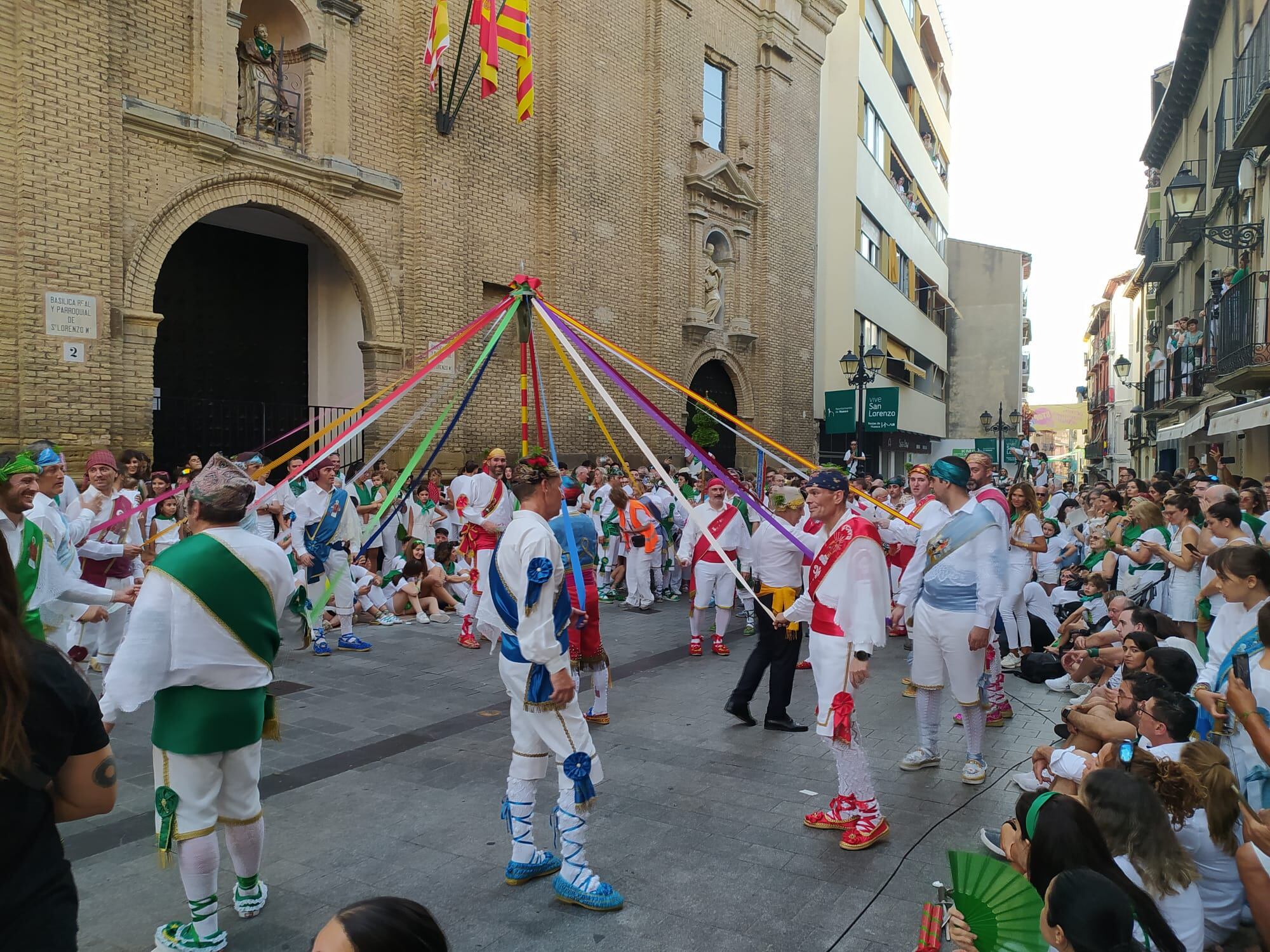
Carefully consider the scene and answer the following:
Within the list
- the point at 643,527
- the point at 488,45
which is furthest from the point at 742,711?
the point at 488,45

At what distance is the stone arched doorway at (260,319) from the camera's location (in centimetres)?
1427

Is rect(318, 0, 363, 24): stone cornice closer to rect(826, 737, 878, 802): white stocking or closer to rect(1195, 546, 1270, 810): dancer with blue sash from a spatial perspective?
rect(826, 737, 878, 802): white stocking

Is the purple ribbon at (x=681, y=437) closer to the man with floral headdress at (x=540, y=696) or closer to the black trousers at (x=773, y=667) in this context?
the black trousers at (x=773, y=667)

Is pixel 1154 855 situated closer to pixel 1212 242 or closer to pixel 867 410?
pixel 1212 242

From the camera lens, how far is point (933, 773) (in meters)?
6.41

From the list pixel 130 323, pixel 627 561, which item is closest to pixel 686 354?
pixel 627 561

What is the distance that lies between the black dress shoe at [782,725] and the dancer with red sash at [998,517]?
1.24m

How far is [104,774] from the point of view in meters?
2.45

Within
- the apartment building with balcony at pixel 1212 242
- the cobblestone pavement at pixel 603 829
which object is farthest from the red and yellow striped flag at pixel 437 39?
the apartment building with balcony at pixel 1212 242

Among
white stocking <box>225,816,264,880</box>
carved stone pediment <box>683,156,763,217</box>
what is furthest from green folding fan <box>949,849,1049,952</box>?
carved stone pediment <box>683,156,763,217</box>

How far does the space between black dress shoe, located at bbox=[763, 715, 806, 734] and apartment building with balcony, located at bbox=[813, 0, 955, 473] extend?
66.5 feet

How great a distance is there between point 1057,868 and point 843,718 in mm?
2516

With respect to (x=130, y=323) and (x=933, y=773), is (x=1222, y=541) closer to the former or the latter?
(x=933, y=773)

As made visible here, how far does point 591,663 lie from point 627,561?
7359 millimetres
